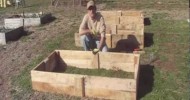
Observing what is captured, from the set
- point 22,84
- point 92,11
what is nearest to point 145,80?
point 92,11

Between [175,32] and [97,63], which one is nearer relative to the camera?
[97,63]

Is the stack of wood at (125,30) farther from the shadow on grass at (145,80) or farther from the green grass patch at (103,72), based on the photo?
the green grass patch at (103,72)

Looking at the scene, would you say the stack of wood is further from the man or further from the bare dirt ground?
the bare dirt ground

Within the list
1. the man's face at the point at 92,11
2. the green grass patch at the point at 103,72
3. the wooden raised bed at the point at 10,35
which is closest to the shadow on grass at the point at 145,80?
the green grass patch at the point at 103,72

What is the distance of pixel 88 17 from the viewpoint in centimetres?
690

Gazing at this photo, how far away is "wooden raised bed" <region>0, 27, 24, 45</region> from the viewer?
30.7ft

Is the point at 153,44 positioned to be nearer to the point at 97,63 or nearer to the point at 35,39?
the point at 97,63

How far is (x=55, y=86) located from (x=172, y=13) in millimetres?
8800

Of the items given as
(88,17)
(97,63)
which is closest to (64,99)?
(97,63)

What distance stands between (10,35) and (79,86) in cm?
504

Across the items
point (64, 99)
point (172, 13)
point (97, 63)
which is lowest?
point (64, 99)

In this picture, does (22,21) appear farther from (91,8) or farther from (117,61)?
(117,61)

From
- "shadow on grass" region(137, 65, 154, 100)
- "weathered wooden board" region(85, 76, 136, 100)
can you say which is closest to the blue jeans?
"shadow on grass" region(137, 65, 154, 100)

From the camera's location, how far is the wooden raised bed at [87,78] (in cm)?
518
